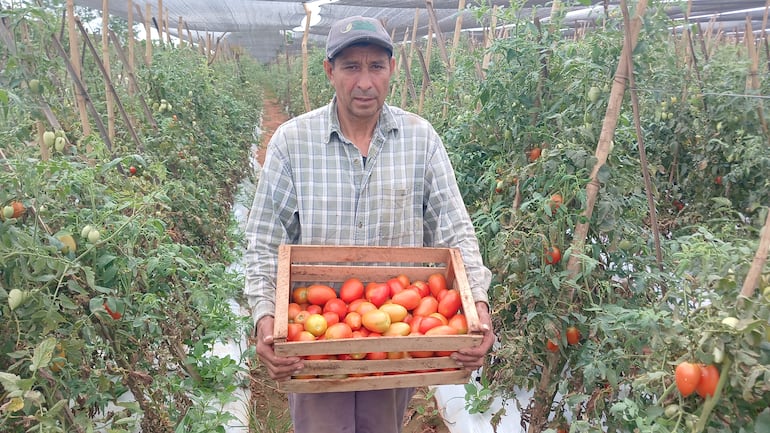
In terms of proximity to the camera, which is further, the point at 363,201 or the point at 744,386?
Answer: the point at 363,201

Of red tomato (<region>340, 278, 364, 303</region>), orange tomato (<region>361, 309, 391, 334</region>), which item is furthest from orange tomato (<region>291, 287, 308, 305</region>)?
orange tomato (<region>361, 309, 391, 334</region>)

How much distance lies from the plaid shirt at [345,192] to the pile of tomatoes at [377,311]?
0.11 meters

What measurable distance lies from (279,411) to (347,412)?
127cm

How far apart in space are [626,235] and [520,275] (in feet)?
1.54

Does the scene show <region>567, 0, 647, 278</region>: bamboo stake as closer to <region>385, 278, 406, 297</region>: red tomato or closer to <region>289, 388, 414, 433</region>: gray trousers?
<region>385, 278, 406, 297</region>: red tomato

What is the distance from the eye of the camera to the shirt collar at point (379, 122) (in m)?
1.58

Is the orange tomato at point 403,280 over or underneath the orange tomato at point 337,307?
over

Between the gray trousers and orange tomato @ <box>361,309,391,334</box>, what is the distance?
1.09ft

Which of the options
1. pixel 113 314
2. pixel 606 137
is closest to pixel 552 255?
pixel 606 137

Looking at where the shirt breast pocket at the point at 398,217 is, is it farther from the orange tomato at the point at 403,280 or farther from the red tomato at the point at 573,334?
the red tomato at the point at 573,334

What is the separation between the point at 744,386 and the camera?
1130 millimetres

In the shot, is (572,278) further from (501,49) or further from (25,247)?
(25,247)

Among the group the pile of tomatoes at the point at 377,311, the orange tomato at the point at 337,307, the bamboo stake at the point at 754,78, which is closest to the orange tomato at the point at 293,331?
the pile of tomatoes at the point at 377,311

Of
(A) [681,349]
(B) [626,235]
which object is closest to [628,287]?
(B) [626,235]
